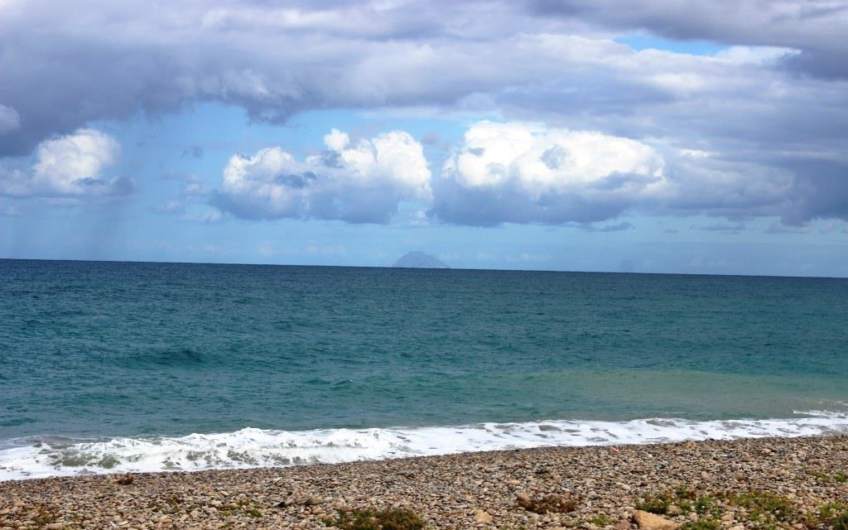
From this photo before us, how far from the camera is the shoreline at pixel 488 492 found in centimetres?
1523

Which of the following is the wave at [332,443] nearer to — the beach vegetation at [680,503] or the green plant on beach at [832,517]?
the beach vegetation at [680,503]

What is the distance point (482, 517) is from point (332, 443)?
12422 millimetres

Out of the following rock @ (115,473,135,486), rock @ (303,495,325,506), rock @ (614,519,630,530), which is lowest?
rock @ (115,473,135,486)

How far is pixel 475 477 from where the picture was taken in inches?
779

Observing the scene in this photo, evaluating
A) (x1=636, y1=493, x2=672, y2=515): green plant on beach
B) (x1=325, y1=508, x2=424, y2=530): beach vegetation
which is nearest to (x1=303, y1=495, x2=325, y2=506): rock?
(x1=325, y1=508, x2=424, y2=530): beach vegetation

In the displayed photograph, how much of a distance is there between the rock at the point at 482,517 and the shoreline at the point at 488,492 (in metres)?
0.05

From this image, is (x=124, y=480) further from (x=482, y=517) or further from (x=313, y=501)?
(x=482, y=517)

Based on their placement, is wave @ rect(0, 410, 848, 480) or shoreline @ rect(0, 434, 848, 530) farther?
wave @ rect(0, 410, 848, 480)

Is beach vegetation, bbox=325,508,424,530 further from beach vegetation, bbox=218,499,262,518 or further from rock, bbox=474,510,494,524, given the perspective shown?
beach vegetation, bbox=218,499,262,518

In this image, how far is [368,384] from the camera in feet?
133

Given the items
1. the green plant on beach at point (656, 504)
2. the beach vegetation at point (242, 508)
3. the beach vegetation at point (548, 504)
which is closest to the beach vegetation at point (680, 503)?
the green plant on beach at point (656, 504)

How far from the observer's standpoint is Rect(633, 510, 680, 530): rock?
14547 millimetres

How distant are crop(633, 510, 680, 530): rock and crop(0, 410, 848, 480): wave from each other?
11.8 m

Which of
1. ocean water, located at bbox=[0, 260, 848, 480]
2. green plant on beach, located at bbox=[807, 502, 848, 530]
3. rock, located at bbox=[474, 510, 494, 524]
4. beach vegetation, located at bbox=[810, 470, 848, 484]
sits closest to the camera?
green plant on beach, located at bbox=[807, 502, 848, 530]
